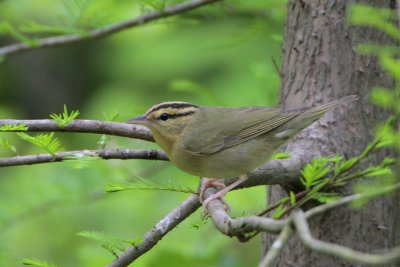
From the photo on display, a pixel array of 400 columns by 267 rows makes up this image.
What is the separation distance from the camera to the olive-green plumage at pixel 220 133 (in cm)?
421

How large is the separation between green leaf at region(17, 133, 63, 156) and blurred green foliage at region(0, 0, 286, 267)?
0.11 m

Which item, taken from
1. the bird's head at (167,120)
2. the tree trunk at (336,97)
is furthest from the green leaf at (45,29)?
the tree trunk at (336,97)

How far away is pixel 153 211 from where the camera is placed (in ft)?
21.1

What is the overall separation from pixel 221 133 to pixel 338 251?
273cm

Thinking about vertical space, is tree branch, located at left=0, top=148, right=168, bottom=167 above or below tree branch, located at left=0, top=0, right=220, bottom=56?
below

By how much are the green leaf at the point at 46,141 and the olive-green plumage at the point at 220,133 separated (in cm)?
98

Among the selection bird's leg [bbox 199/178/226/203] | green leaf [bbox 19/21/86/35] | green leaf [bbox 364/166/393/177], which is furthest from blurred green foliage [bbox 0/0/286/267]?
green leaf [bbox 364/166/393/177]

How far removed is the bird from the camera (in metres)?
4.16

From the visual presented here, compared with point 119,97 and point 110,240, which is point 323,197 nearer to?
point 110,240

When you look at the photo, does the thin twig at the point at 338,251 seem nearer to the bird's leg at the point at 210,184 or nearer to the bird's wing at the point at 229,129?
the bird's leg at the point at 210,184

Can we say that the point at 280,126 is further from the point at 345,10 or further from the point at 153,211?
the point at 153,211

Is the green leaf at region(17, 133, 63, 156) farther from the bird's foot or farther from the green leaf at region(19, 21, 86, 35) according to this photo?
the green leaf at region(19, 21, 86, 35)

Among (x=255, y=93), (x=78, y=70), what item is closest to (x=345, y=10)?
(x=255, y=93)

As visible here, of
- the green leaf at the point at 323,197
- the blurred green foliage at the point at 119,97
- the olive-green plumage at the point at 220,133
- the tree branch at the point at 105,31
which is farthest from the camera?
the blurred green foliage at the point at 119,97
